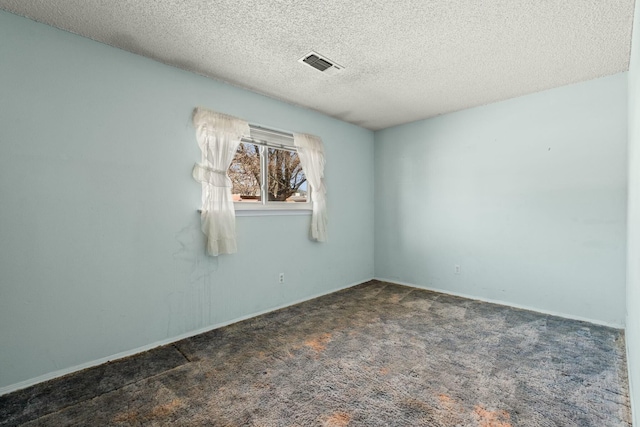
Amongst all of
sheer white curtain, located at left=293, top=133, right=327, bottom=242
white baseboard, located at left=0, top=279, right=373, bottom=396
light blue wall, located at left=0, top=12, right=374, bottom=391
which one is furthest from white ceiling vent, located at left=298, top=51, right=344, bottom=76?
white baseboard, located at left=0, top=279, right=373, bottom=396

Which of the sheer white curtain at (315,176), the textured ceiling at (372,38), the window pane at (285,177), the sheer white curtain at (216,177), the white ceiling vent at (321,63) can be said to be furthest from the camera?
the sheer white curtain at (315,176)

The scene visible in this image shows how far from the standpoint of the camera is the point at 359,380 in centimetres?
181

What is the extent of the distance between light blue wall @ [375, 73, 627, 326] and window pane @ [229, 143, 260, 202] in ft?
7.12

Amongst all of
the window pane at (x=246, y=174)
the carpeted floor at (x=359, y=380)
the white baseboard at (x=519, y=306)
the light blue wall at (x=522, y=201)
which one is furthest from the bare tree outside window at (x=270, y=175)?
the white baseboard at (x=519, y=306)

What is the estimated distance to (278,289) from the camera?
3174mm

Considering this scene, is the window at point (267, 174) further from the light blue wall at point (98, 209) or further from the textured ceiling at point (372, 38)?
the textured ceiling at point (372, 38)

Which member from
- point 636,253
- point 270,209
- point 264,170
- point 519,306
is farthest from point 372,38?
point 519,306

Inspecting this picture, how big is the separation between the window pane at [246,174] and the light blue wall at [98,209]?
11.1 inches

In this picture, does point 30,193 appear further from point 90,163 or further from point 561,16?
point 561,16

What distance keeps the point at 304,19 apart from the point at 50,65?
1741mm

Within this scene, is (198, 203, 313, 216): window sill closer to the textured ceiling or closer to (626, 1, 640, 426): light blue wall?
the textured ceiling

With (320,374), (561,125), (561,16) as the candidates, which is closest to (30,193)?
(320,374)

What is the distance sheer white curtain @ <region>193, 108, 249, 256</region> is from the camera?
99.1 inches

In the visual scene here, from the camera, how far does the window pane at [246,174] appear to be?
2896mm
